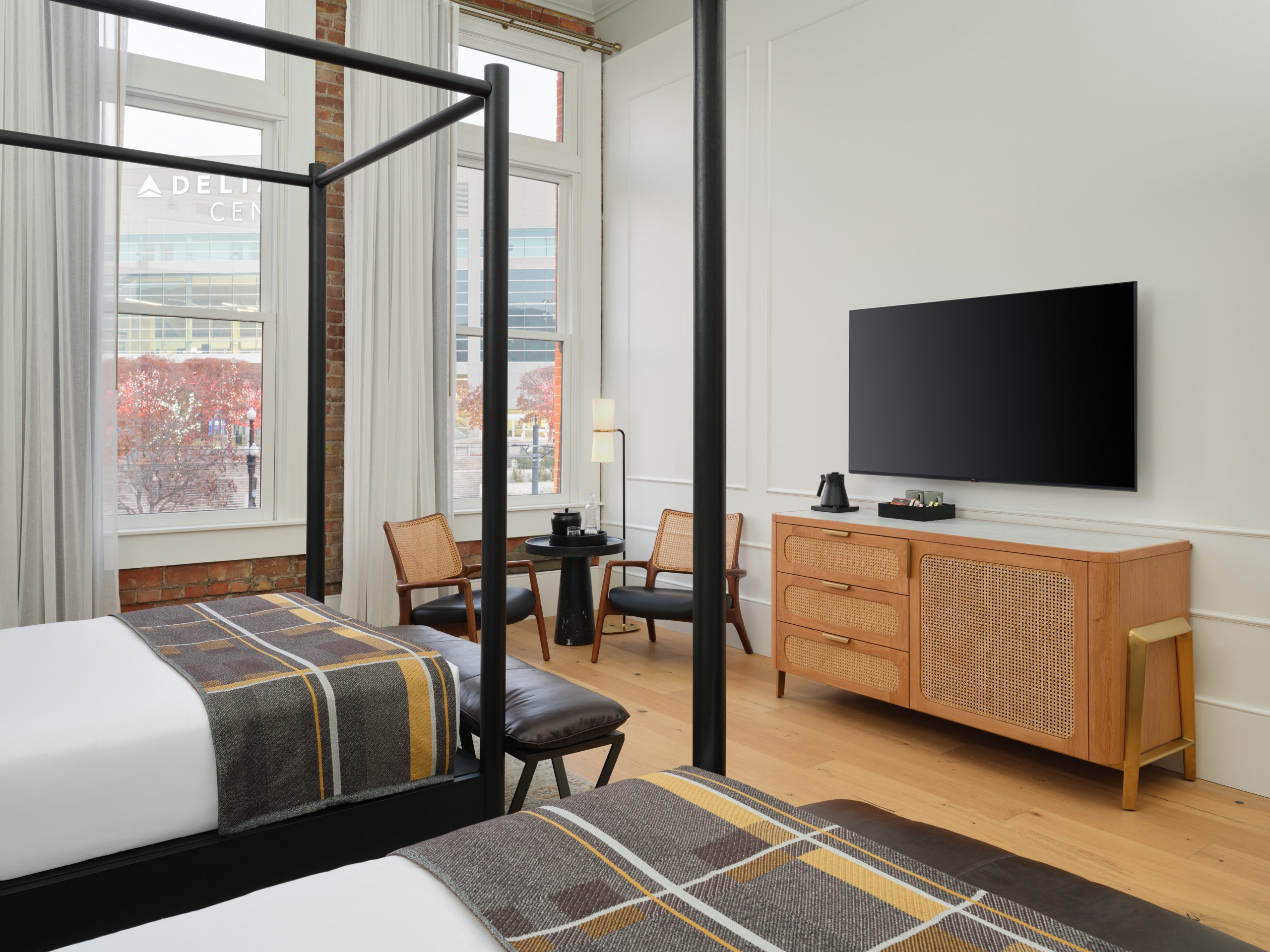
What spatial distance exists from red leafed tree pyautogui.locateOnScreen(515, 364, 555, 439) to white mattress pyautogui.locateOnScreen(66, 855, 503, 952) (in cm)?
490

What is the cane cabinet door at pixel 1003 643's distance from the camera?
3.02 meters

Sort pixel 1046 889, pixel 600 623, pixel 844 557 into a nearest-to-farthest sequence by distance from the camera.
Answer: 1. pixel 1046 889
2. pixel 844 557
3. pixel 600 623

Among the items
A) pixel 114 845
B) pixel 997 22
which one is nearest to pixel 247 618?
pixel 114 845

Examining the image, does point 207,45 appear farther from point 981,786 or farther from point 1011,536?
point 981,786

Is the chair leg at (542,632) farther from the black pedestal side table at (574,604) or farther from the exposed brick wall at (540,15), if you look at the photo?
the exposed brick wall at (540,15)

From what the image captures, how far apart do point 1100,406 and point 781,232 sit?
198 cm

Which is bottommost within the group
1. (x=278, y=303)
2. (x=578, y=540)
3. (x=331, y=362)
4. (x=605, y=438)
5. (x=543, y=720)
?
(x=543, y=720)

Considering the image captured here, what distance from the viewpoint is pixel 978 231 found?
3.84 metres

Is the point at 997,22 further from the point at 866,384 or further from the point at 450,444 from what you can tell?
the point at 450,444

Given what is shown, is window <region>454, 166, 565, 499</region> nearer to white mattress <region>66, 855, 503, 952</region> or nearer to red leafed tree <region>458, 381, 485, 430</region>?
red leafed tree <region>458, 381, 485, 430</region>

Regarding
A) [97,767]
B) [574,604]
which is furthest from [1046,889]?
[574,604]

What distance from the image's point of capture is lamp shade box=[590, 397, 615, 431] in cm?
548

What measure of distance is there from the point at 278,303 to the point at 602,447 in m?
1.98

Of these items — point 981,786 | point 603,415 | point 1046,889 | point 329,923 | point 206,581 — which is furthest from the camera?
point 603,415
